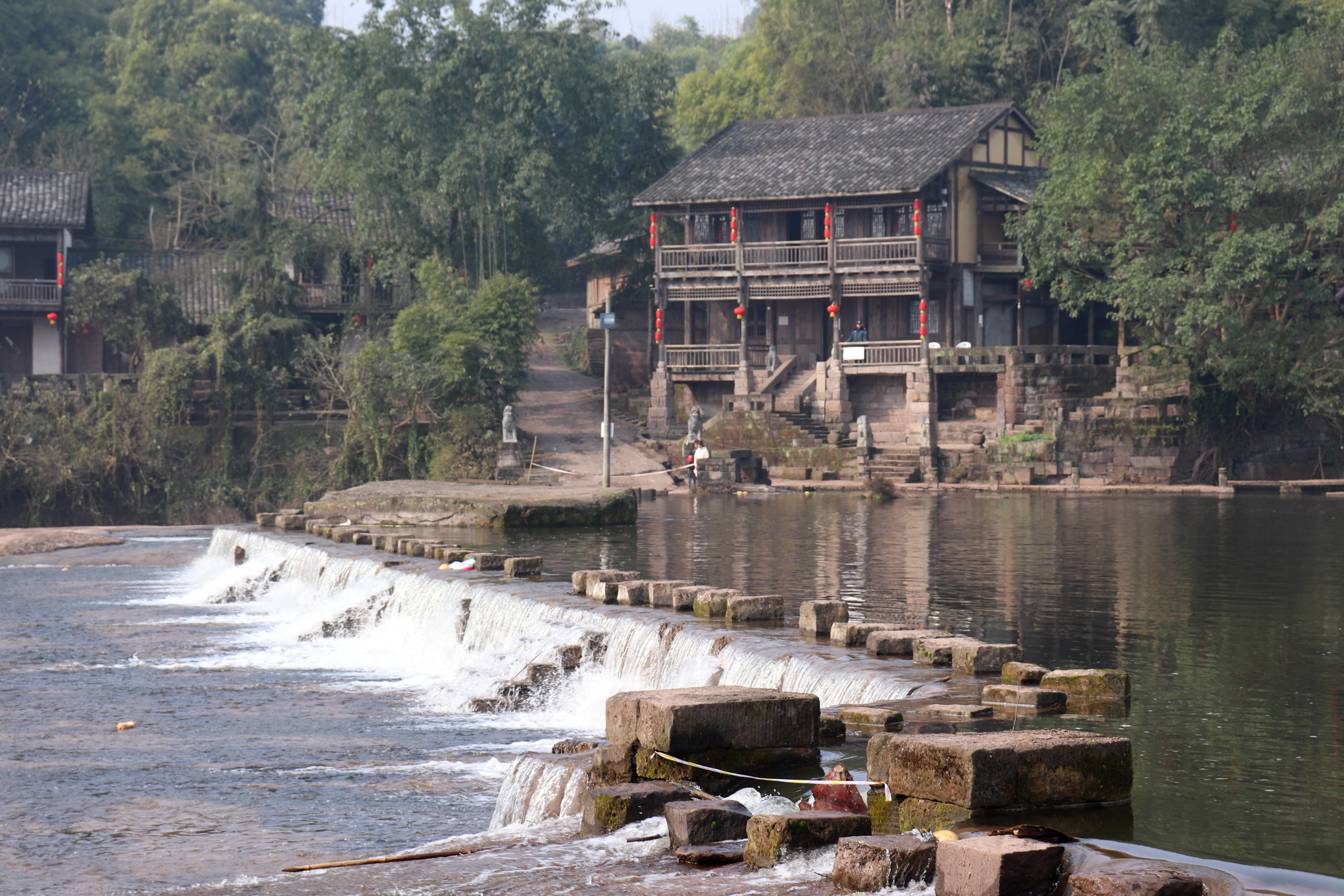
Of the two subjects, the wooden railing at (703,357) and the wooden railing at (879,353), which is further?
the wooden railing at (703,357)

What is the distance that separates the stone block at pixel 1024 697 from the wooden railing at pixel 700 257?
38.0 metres

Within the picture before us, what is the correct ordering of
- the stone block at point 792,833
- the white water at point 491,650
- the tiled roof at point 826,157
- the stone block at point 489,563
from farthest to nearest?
the tiled roof at point 826,157 < the stone block at point 489,563 < the white water at point 491,650 < the stone block at point 792,833

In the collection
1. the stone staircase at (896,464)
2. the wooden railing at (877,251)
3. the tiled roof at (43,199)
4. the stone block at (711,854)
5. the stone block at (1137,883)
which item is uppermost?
the tiled roof at (43,199)

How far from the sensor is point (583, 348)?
56.1 m

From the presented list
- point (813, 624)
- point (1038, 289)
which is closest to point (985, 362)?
point (1038, 289)

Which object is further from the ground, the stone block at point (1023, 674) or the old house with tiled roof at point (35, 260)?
the old house with tiled roof at point (35, 260)

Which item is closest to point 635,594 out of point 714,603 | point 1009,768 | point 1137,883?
point 714,603

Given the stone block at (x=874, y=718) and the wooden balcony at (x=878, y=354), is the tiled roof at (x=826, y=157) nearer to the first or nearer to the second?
the wooden balcony at (x=878, y=354)

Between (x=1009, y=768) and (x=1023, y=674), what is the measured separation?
386 cm

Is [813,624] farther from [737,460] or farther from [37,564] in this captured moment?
[737,460]

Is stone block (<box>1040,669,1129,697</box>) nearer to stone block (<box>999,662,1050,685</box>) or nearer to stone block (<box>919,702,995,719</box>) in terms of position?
stone block (<box>999,662,1050,685</box>)

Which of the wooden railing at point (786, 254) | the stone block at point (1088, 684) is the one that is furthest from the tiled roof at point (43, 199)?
the stone block at point (1088, 684)

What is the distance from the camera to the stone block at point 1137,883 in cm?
716

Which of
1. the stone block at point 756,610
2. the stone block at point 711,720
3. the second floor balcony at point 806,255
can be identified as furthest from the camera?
the second floor balcony at point 806,255
